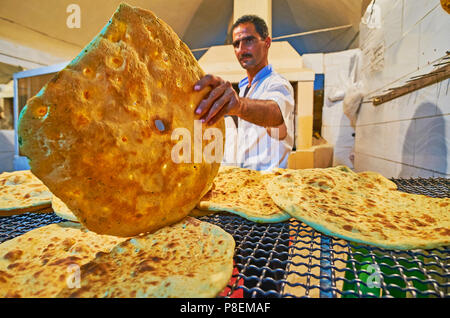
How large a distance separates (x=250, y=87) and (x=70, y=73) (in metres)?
2.40

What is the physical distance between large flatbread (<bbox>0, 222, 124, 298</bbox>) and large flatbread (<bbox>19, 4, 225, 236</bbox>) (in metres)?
0.11

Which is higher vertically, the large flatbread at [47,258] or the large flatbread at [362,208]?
the large flatbread at [362,208]

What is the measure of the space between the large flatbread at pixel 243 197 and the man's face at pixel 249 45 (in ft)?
5.64

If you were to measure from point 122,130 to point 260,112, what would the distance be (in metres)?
1.22

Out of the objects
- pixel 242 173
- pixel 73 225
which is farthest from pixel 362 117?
pixel 73 225

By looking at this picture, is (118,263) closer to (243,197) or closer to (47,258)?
(47,258)

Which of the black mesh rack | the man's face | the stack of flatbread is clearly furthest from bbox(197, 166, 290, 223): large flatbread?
the man's face

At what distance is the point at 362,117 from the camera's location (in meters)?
5.03

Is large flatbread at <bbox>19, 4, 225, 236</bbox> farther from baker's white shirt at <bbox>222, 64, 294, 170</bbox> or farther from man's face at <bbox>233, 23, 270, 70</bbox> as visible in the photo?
man's face at <bbox>233, 23, 270, 70</bbox>

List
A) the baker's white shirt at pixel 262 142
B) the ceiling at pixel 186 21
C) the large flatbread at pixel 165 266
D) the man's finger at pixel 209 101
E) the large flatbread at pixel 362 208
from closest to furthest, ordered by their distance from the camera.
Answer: the large flatbread at pixel 165 266
the large flatbread at pixel 362 208
the man's finger at pixel 209 101
the baker's white shirt at pixel 262 142
the ceiling at pixel 186 21

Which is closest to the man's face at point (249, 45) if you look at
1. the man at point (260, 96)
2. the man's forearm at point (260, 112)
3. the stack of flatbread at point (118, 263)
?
the man at point (260, 96)

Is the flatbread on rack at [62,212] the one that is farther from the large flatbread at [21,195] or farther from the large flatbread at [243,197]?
the large flatbread at [243,197]

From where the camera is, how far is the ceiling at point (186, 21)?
12.2ft
